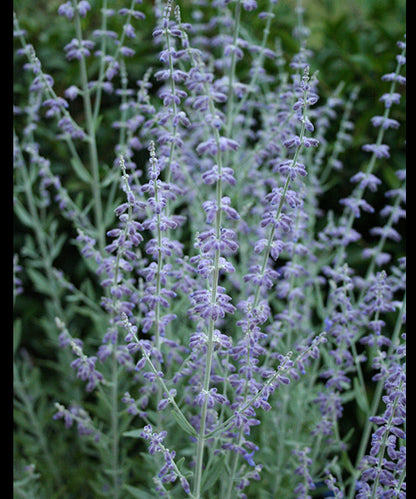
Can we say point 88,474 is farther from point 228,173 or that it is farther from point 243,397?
point 228,173

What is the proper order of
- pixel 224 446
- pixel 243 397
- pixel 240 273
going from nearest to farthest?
1. pixel 243 397
2. pixel 224 446
3. pixel 240 273

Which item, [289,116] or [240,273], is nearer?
[289,116]

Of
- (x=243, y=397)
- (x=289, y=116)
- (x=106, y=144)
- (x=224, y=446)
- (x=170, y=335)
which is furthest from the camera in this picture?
(x=106, y=144)

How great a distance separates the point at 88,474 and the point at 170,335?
125 centimetres

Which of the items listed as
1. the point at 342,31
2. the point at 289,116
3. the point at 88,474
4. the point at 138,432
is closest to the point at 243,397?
the point at 138,432

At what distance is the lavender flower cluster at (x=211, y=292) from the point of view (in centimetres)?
193

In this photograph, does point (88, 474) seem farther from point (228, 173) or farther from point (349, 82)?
point (349, 82)

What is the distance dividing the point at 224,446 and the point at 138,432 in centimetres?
35

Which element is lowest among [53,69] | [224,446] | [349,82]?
[224,446]

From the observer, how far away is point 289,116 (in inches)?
100

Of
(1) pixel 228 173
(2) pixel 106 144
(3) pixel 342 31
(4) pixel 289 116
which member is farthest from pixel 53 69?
(1) pixel 228 173

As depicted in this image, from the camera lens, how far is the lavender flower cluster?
1.93m

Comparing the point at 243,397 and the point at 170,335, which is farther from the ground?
the point at 170,335

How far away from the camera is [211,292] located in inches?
71.4
